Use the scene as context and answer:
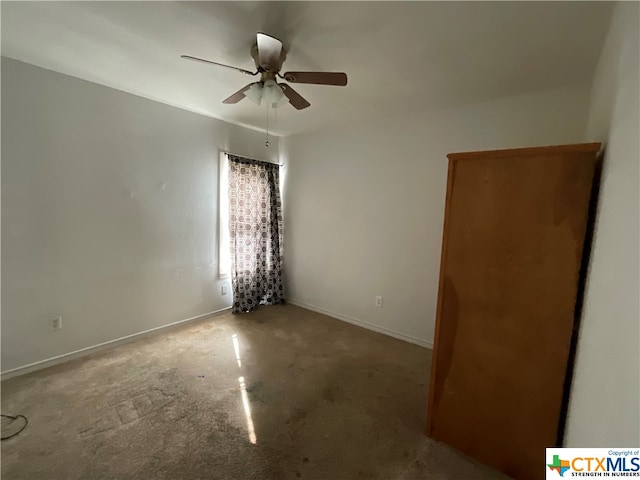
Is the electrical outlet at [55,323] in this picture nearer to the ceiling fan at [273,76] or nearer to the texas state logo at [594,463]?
the ceiling fan at [273,76]

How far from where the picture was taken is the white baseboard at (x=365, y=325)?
2982 mm

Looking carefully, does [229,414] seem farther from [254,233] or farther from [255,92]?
[254,233]

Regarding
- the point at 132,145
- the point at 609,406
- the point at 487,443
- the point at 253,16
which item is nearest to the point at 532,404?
the point at 487,443

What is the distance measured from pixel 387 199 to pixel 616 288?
7.68ft

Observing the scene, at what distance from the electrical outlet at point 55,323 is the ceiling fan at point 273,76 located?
2386 mm

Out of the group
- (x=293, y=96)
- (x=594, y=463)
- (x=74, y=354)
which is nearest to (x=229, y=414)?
(x=74, y=354)

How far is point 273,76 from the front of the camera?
180 centimetres

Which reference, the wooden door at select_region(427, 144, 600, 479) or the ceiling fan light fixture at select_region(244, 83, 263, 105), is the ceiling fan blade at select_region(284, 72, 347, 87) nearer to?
the ceiling fan light fixture at select_region(244, 83, 263, 105)

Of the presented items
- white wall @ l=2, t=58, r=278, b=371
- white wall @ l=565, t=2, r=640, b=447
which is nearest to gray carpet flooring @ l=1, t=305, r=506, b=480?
white wall @ l=2, t=58, r=278, b=371

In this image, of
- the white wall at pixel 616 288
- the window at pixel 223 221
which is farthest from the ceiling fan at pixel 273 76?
the window at pixel 223 221

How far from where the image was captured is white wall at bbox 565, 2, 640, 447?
2.38 feet

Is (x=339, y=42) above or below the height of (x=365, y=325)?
above

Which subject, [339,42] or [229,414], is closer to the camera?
[339,42]

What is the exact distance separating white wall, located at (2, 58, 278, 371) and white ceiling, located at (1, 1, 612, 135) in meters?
0.32
